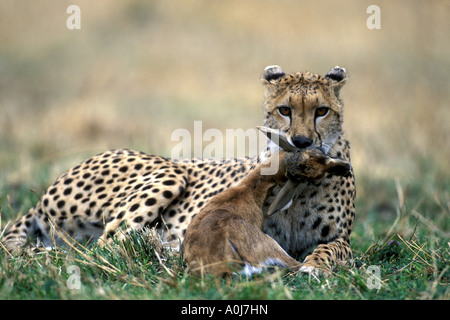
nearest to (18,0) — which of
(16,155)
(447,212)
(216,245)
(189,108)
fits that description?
(189,108)

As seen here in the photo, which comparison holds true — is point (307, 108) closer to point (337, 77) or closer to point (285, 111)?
point (285, 111)

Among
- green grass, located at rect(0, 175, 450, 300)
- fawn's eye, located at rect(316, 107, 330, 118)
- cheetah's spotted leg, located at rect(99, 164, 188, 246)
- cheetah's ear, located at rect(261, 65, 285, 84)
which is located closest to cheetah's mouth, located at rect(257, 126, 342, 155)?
fawn's eye, located at rect(316, 107, 330, 118)

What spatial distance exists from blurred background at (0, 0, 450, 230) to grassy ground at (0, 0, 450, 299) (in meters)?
0.04

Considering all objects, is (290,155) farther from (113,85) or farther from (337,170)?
(113,85)

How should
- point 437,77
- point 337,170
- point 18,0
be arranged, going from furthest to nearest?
point 18,0 → point 437,77 → point 337,170

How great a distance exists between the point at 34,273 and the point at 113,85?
34.9ft

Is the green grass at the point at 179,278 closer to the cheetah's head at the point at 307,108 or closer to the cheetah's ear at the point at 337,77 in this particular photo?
the cheetah's head at the point at 307,108

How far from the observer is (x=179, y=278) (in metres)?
3.57

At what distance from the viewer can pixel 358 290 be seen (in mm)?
3402

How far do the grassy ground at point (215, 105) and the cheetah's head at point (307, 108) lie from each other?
0.88 meters

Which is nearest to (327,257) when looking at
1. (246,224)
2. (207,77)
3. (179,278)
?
(246,224)

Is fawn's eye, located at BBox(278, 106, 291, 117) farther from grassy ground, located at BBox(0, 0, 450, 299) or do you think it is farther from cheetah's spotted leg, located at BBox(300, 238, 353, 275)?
grassy ground, located at BBox(0, 0, 450, 299)

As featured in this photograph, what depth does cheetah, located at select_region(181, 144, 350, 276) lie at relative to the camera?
3457 mm

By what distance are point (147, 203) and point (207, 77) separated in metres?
9.59
